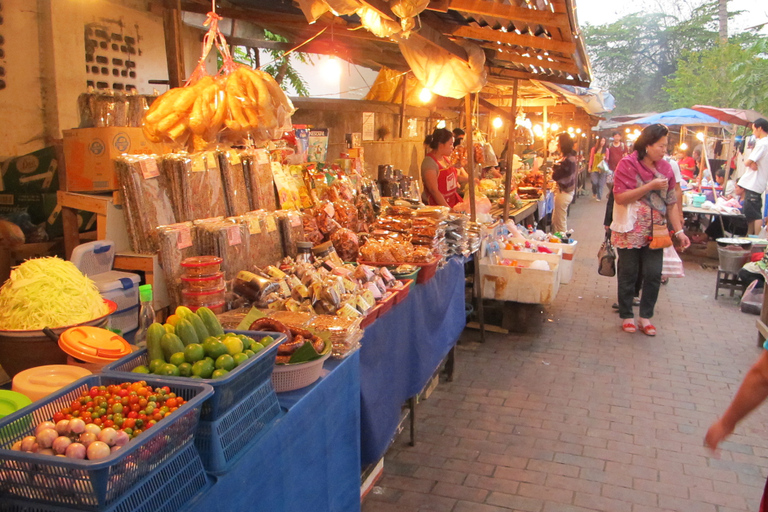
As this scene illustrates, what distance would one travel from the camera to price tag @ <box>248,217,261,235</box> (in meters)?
3.34

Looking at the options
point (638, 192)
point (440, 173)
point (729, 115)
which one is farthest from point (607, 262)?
point (729, 115)

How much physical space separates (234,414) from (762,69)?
2445cm

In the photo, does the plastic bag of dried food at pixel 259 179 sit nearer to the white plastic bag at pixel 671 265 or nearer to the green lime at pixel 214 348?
the green lime at pixel 214 348

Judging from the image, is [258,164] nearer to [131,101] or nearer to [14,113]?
[131,101]

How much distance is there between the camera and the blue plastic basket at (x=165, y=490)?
137 cm

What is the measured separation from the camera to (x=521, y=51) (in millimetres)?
5625

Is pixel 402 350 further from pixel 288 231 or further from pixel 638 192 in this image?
pixel 638 192

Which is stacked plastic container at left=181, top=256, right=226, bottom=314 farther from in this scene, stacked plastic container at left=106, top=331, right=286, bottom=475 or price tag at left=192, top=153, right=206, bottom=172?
stacked plastic container at left=106, top=331, right=286, bottom=475

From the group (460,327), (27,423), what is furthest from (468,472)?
(27,423)

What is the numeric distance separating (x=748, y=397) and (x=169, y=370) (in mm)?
1950

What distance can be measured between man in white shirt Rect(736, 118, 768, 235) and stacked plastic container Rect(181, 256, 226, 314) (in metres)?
10.3

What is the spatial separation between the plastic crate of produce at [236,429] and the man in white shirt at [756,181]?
419 inches

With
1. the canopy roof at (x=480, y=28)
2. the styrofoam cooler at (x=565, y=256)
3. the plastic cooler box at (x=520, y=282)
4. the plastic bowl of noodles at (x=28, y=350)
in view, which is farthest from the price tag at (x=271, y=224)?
the styrofoam cooler at (x=565, y=256)

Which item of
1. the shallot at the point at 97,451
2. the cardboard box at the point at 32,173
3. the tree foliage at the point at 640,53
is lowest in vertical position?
the shallot at the point at 97,451
